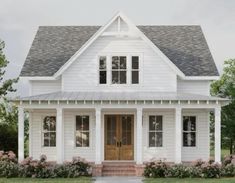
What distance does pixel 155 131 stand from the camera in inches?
1188

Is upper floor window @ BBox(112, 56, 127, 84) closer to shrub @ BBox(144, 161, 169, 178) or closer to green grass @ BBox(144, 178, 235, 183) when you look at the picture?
→ shrub @ BBox(144, 161, 169, 178)

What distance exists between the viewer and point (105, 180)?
25297mm

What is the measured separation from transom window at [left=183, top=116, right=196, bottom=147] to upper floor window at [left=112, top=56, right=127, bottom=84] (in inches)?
155

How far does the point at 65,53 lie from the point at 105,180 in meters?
9.92

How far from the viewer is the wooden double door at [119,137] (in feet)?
98.6

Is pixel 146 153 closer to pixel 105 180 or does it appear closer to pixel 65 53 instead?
pixel 105 180

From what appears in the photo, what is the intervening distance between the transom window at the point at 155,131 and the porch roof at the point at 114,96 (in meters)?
1.48

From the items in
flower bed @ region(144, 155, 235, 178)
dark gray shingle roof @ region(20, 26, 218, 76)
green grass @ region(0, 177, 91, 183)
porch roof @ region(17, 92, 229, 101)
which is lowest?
green grass @ region(0, 177, 91, 183)

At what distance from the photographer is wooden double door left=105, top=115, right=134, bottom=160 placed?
30.1 meters

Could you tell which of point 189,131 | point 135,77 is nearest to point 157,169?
point 189,131

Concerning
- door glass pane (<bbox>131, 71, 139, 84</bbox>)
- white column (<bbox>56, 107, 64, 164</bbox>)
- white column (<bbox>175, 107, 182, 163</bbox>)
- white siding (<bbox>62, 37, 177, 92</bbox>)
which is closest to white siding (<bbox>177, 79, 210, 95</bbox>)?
white siding (<bbox>62, 37, 177, 92</bbox>)

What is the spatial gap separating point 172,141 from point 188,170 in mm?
3854

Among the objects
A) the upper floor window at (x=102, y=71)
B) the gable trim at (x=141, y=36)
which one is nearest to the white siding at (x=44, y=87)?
the gable trim at (x=141, y=36)

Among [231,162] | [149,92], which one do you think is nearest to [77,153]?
[149,92]
